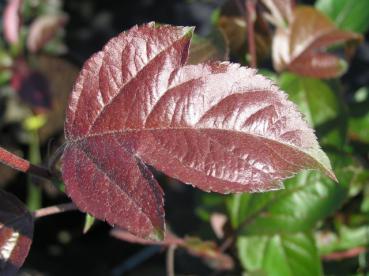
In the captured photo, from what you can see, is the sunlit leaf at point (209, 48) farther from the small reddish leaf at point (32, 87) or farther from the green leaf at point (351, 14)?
the small reddish leaf at point (32, 87)

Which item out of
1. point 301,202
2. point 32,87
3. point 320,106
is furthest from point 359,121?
point 32,87

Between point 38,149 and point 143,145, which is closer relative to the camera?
point 143,145

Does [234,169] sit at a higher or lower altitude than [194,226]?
higher

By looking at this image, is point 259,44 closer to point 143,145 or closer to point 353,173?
point 353,173

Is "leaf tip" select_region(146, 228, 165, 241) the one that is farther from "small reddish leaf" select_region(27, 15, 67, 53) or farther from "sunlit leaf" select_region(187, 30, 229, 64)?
"small reddish leaf" select_region(27, 15, 67, 53)

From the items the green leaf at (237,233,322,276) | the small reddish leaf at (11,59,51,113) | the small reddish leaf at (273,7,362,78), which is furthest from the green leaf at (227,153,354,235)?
the small reddish leaf at (11,59,51,113)

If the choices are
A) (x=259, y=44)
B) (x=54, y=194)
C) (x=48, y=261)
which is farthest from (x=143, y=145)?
(x=54, y=194)
